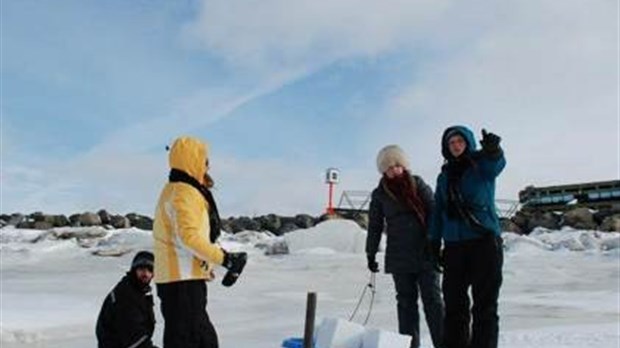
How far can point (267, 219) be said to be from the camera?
100 feet

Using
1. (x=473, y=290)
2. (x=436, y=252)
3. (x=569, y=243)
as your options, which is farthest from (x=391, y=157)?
(x=569, y=243)

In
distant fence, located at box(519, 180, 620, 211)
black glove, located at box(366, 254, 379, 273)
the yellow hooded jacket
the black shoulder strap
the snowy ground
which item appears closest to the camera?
the yellow hooded jacket

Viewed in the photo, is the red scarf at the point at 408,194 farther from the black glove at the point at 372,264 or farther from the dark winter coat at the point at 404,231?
the black glove at the point at 372,264

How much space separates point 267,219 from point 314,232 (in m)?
11.5

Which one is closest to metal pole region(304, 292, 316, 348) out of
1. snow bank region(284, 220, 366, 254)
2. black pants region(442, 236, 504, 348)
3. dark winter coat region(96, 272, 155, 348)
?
black pants region(442, 236, 504, 348)

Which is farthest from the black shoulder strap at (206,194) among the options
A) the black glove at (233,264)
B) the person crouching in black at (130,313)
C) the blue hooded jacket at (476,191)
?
the blue hooded jacket at (476,191)

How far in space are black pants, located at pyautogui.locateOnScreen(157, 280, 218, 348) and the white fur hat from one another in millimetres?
1582

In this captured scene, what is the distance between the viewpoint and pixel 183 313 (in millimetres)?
3512

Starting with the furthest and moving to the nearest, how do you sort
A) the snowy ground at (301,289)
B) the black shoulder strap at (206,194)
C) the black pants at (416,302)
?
the snowy ground at (301,289), the black pants at (416,302), the black shoulder strap at (206,194)

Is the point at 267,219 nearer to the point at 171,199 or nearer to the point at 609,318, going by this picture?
the point at 609,318

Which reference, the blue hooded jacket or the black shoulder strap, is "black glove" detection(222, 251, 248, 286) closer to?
the black shoulder strap

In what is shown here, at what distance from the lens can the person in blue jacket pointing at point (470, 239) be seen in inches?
157

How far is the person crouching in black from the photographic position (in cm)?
430

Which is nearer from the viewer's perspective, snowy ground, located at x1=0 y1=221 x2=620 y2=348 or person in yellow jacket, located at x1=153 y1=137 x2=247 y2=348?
person in yellow jacket, located at x1=153 y1=137 x2=247 y2=348
